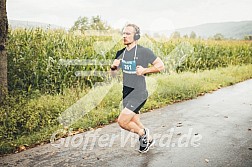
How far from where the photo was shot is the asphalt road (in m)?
4.90

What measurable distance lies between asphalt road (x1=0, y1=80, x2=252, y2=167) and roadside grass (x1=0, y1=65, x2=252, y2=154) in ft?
1.23

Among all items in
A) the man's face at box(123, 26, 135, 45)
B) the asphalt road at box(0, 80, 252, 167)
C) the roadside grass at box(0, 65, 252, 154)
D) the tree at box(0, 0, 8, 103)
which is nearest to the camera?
the man's face at box(123, 26, 135, 45)

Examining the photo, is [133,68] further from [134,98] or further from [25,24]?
[25,24]

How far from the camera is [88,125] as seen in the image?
699cm

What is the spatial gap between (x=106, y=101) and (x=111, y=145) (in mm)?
3130

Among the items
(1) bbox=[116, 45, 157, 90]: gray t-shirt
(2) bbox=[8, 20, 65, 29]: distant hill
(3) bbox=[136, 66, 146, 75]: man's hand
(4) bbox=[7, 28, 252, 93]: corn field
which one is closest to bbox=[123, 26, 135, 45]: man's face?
(1) bbox=[116, 45, 157, 90]: gray t-shirt

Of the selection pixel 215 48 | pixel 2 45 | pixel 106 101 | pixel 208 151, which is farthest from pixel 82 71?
pixel 215 48

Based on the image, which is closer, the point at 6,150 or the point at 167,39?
the point at 6,150

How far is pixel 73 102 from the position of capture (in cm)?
795

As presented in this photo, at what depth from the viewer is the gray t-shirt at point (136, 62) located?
480 cm

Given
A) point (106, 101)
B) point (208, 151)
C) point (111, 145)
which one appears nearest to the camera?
point (208, 151)

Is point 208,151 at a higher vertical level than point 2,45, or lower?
lower

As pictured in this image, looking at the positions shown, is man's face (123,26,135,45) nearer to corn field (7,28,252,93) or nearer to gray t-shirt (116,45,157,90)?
gray t-shirt (116,45,157,90)

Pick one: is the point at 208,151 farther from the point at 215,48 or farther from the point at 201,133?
the point at 215,48
